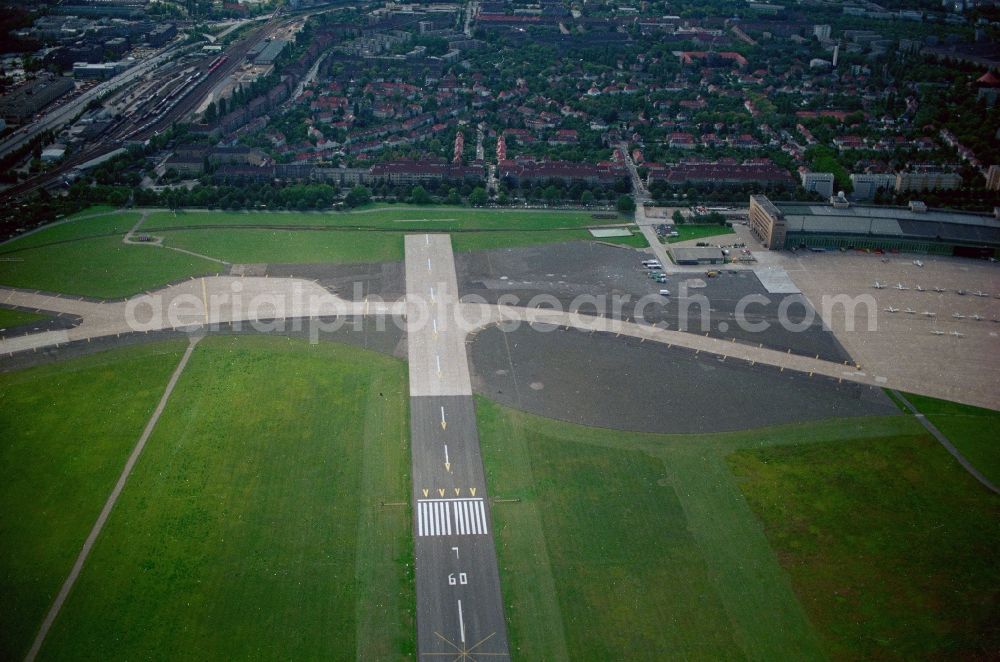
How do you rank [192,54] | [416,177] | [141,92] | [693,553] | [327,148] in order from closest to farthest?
[693,553], [416,177], [327,148], [141,92], [192,54]

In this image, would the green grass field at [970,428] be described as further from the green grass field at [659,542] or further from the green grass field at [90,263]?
the green grass field at [90,263]

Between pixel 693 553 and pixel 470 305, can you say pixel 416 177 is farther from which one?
pixel 693 553

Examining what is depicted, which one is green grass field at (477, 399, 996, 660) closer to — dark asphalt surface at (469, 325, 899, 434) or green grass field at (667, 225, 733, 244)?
dark asphalt surface at (469, 325, 899, 434)

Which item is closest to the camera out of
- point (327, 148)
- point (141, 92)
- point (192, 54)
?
point (327, 148)

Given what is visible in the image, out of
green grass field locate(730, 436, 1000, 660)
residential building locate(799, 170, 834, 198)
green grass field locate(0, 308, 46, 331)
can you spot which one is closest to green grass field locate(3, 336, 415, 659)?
green grass field locate(0, 308, 46, 331)

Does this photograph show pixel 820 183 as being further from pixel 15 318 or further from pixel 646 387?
pixel 15 318

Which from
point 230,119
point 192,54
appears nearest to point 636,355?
point 230,119

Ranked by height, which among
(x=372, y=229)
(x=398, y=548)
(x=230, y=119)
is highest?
(x=230, y=119)
